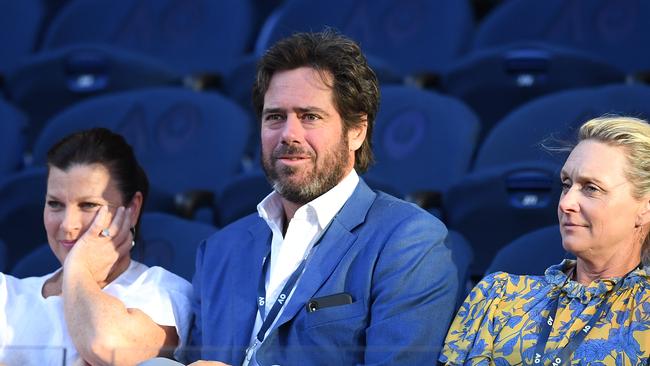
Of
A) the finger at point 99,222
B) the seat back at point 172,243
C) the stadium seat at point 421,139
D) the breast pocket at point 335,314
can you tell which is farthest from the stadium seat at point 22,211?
the breast pocket at point 335,314

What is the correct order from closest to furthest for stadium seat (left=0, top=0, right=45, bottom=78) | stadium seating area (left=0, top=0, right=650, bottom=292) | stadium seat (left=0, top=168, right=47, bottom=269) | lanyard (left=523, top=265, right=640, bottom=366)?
lanyard (left=523, top=265, right=640, bottom=366) < stadium seating area (left=0, top=0, right=650, bottom=292) < stadium seat (left=0, top=168, right=47, bottom=269) < stadium seat (left=0, top=0, right=45, bottom=78)

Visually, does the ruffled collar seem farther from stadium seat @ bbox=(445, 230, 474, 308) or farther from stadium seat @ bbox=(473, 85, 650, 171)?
stadium seat @ bbox=(473, 85, 650, 171)

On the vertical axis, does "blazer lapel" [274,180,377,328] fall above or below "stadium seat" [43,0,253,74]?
below

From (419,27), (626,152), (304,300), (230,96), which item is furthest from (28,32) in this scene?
(626,152)

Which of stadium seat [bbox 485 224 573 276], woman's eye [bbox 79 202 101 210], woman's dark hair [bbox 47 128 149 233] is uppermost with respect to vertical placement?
woman's dark hair [bbox 47 128 149 233]

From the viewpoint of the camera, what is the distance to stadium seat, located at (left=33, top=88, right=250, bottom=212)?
14.0ft

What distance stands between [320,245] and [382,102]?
1.49 meters

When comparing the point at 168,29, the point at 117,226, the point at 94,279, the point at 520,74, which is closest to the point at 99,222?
the point at 117,226

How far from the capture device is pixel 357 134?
3.03m

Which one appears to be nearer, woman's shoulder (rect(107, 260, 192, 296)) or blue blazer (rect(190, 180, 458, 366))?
blue blazer (rect(190, 180, 458, 366))

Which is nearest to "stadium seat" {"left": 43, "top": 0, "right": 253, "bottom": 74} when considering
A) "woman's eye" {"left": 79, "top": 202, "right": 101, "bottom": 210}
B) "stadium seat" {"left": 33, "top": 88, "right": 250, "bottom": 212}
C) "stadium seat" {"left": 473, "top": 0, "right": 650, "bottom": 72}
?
"stadium seat" {"left": 33, "top": 88, "right": 250, "bottom": 212}

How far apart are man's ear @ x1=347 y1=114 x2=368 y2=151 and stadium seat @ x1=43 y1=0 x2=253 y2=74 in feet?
7.36

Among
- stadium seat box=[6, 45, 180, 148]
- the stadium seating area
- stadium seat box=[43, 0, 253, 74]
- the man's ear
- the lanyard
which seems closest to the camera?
the lanyard

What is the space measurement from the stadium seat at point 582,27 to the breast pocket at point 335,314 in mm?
2084
